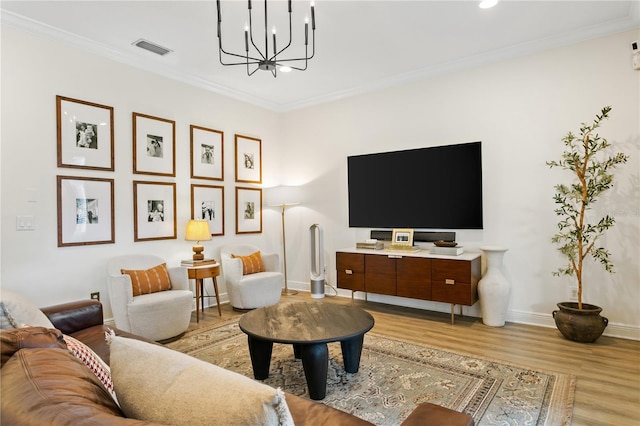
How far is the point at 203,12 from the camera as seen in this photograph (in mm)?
3104

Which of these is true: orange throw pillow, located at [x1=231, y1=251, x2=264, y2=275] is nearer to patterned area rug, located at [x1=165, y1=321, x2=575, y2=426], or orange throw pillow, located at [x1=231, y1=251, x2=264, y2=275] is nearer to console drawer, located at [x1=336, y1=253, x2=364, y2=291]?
console drawer, located at [x1=336, y1=253, x2=364, y2=291]

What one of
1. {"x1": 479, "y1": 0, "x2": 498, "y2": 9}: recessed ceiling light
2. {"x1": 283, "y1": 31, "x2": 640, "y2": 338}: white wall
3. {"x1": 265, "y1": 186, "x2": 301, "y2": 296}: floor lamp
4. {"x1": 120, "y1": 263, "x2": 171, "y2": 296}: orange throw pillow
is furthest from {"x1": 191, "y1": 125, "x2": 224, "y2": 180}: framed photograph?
{"x1": 479, "y1": 0, "x2": 498, "y2": 9}: recessed ceiling light

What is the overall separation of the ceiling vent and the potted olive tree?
4050mm

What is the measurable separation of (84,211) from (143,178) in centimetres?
70

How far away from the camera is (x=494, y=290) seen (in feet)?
12.0

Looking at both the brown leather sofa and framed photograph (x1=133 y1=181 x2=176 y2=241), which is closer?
the brown leather sofa

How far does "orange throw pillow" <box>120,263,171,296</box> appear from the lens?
11.5ft

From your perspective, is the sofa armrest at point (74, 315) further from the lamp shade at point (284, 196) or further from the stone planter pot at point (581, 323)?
the stone planter pot at point (581, 323)

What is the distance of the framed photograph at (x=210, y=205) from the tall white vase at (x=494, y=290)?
3191 millimetres

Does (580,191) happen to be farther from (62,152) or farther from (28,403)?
(62,152)

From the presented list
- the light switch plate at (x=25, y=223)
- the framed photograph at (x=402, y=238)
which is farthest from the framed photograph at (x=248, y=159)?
the light switch plate at (x=25, y=223)

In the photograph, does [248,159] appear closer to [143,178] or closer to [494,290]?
[143,178]

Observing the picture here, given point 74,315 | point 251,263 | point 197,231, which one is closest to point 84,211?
point 197,231

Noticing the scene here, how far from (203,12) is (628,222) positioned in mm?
4178
